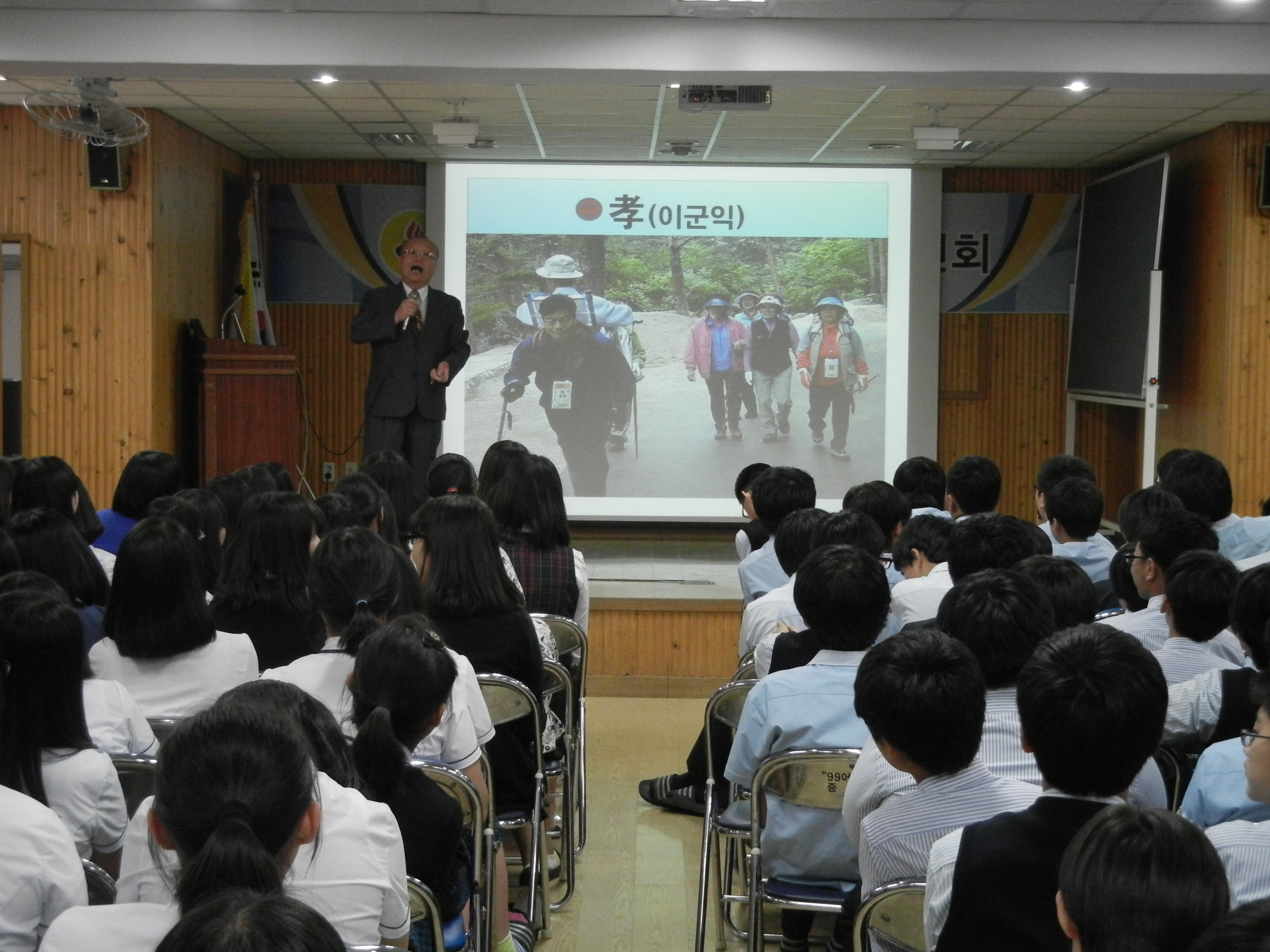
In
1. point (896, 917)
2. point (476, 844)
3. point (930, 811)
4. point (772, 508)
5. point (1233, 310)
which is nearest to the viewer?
point (896, 917)

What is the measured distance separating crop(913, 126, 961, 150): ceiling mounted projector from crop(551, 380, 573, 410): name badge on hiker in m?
2.71

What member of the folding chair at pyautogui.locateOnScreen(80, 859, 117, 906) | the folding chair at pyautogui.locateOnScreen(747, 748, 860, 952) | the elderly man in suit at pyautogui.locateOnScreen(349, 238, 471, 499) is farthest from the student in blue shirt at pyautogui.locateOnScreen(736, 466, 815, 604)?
the elderly man in suit at pyautogui.locateOnScreen(349, 238, 471, 499)

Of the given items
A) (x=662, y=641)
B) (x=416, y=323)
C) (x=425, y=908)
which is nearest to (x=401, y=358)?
(x=416, y=323)

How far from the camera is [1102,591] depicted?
405 centimetres

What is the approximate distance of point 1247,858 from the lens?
1.61 metres

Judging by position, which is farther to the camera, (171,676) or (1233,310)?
(1233,310)

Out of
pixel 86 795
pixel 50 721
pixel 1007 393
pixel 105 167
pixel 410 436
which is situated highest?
pixel 105 167

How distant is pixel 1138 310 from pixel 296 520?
242 inches

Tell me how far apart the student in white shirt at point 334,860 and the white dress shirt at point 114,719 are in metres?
0.62

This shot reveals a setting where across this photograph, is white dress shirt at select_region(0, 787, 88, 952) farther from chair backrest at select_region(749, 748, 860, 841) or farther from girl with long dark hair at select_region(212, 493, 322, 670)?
girl with long dark hair at select_region(212, 493, 322, 670)

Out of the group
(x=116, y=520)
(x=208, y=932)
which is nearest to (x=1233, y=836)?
(x=208, y=932)

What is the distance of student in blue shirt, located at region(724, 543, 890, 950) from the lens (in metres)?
2.45

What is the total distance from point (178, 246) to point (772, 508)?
4.64 m

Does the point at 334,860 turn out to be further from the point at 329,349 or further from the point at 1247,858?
the point at 329,349
